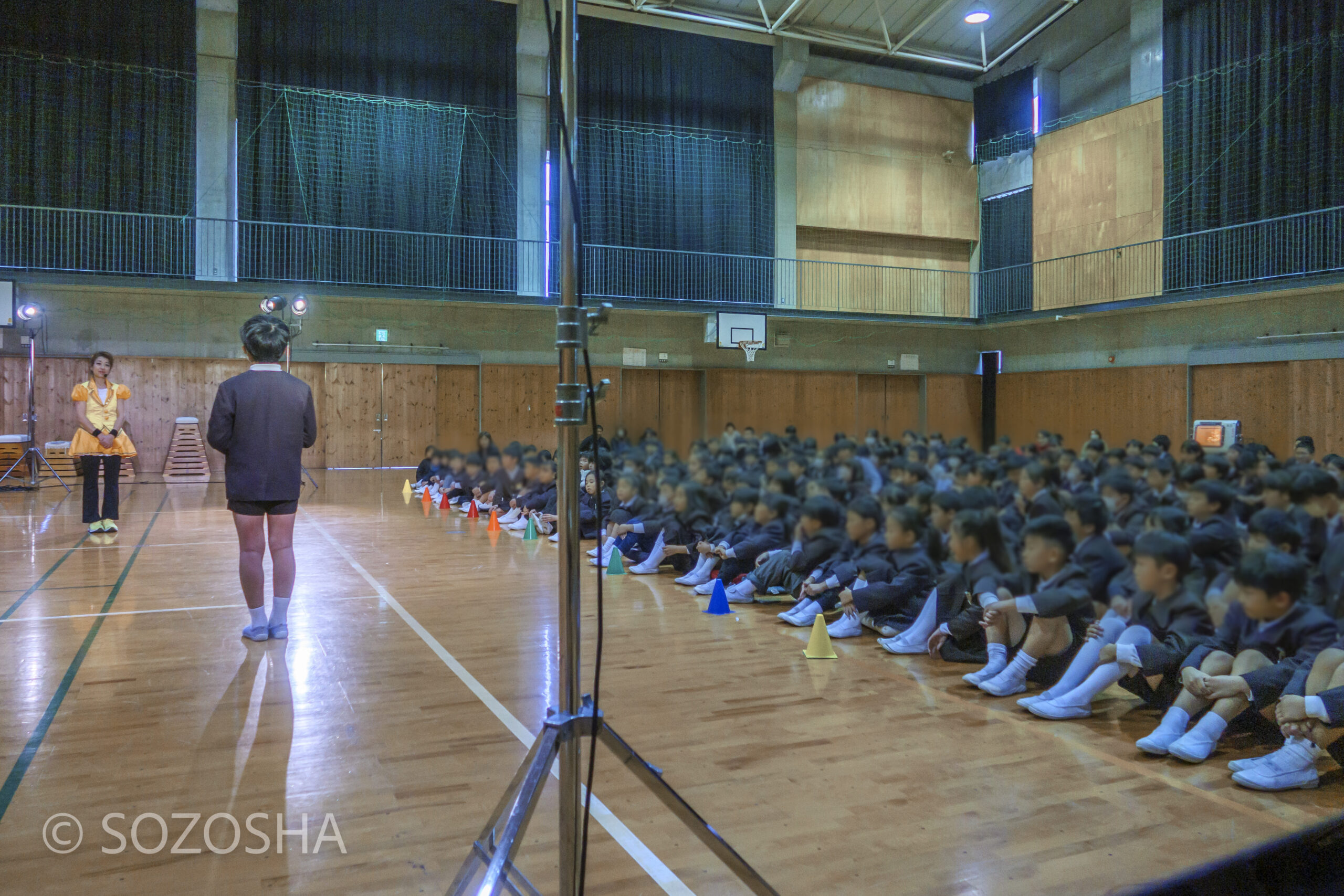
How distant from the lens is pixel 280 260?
48.5 ft

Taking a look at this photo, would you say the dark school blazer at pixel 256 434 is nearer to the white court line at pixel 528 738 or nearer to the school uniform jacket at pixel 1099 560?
the white court line at pixel 528 738

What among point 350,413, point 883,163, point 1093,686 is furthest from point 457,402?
point 1093,686

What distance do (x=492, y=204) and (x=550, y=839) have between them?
1501cm

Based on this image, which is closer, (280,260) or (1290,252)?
(1290,252)

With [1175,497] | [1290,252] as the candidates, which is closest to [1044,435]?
[1175,497]

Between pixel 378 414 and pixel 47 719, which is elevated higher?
pixel 378 414

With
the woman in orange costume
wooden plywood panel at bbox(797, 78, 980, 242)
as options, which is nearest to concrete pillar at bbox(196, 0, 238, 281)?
the woman in orange costume

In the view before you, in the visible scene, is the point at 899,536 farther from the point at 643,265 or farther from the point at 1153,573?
the point at 643,265

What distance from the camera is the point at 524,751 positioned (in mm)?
2793

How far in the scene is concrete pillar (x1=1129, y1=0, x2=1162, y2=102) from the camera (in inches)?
575

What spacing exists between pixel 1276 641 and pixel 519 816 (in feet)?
6.68

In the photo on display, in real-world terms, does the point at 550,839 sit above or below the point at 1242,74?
below

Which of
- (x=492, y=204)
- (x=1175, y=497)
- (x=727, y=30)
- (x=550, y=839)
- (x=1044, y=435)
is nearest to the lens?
(x=550, y=839)

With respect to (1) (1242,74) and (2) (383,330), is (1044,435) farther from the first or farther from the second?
(2) (383,330)
